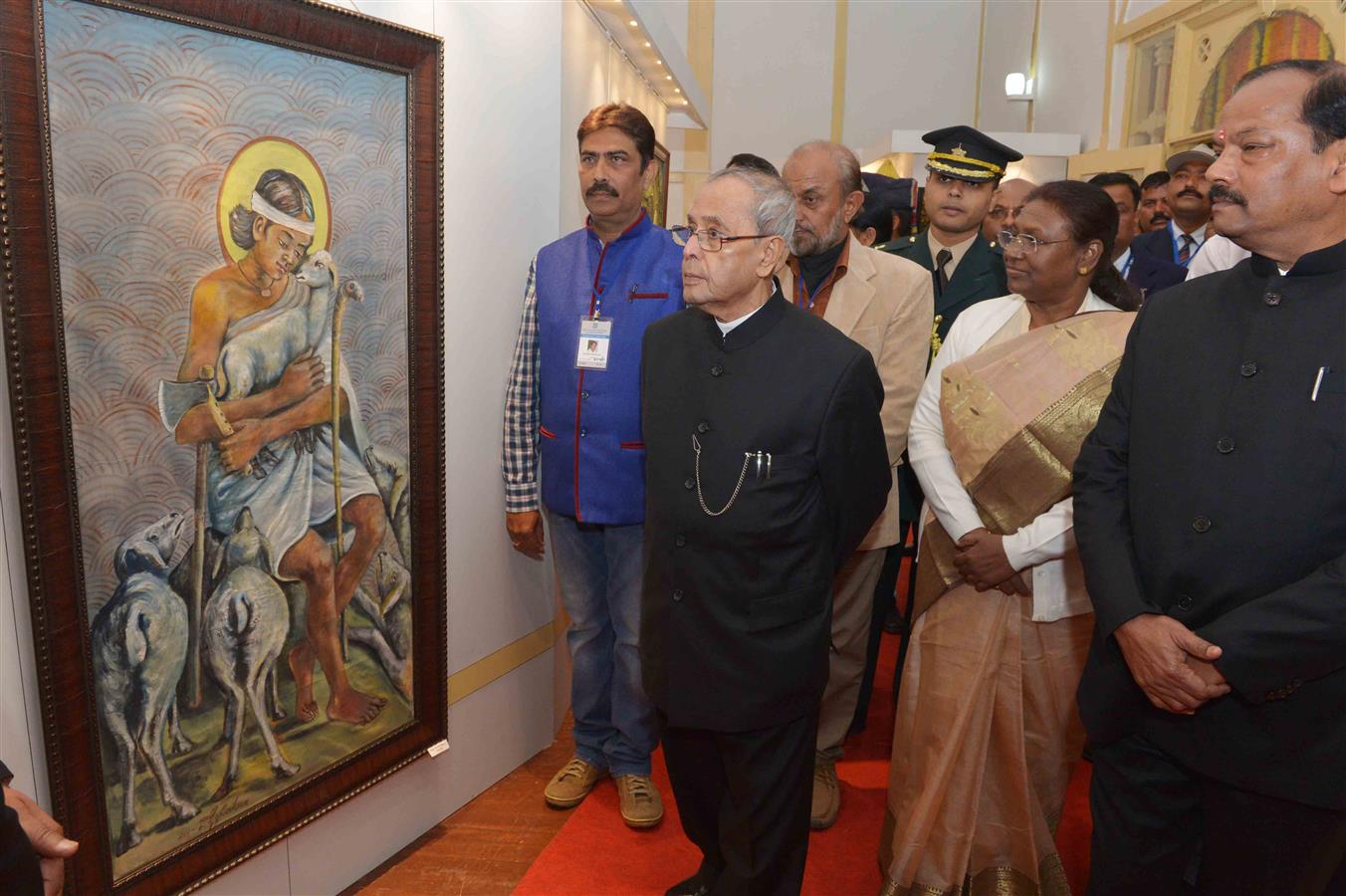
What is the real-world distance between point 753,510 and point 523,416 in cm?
130

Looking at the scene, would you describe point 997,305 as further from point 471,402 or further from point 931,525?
point 471,402

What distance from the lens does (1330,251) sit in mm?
1628

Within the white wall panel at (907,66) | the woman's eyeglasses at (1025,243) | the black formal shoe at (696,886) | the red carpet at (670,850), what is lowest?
the red carpet at (670,850)

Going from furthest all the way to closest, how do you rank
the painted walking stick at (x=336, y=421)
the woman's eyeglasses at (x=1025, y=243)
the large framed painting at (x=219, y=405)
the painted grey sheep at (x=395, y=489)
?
1. the painted grey sheep at (x=395, y=489)
2. the painted walking stick at (x=336, y=421)
3. the woman's eyeglasses at (x=1025, y=243)
4. the large framed painting at (x=219, y=405)

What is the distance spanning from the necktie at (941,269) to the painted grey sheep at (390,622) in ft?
7.54

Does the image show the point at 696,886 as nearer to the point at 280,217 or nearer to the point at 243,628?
the point at 243,628

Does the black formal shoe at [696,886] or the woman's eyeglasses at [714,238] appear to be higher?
the woman's eyeglasses at [714,238]

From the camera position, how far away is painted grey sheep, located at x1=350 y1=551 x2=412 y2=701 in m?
2.71

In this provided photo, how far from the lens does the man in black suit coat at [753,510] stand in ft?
6.84

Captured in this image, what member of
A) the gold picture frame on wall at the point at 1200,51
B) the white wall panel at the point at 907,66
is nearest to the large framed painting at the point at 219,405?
the gold picture frame on wall at the point at 1200,51

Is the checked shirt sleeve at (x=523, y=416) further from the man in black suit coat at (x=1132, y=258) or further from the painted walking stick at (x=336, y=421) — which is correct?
the man in black suit coat at (x=1132, y=258)

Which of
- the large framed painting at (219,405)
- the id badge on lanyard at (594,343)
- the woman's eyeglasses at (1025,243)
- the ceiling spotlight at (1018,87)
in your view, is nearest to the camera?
the large framed painting at (219,405)

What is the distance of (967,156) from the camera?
375 centimetres

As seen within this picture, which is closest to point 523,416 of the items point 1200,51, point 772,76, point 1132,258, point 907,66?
point 1132,258
